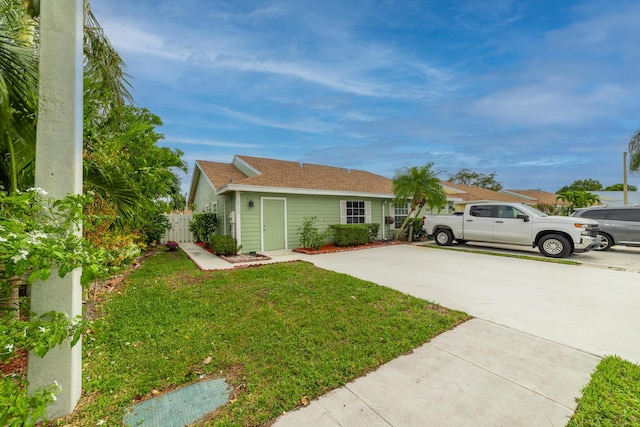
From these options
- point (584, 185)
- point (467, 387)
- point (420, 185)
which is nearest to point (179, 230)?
point (420, 185)

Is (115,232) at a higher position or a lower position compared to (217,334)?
higher

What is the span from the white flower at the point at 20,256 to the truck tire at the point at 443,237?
40.2 ft

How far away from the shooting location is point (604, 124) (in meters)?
24.4

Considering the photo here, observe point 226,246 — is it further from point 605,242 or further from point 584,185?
Result: point 584,185

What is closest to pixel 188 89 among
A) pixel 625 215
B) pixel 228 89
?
pixel 228 89

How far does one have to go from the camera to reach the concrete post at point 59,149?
1.91 m

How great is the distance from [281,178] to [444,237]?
25.4ft

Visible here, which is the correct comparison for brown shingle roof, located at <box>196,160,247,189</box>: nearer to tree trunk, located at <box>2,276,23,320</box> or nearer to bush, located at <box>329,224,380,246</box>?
bush, located at <box>329,224,380,246</box>

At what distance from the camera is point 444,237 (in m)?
11.4

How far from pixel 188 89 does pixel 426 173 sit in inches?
427

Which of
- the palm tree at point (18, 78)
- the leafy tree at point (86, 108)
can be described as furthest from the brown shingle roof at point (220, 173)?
the palm tree at point (18, 78)

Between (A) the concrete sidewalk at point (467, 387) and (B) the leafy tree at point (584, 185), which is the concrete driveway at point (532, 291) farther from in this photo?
(B) the leafy tree at point (584, 185)

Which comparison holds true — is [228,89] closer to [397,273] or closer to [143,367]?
[397,273]

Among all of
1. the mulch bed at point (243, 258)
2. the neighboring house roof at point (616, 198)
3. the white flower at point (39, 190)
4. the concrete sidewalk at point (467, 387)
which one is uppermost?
the neighboring house roof at point (616, 198)
